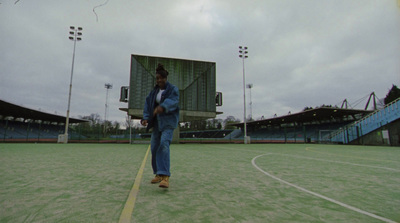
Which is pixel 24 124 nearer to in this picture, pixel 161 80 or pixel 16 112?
pixel 16 112

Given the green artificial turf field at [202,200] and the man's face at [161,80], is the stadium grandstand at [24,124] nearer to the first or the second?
the green artificial turf field at [202,200]

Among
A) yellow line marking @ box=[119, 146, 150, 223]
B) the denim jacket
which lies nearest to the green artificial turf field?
yellow line marking @ box=[119, 146, 150, 223]

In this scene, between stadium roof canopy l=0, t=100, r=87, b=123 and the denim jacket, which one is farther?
stadium roof canopy l=0, t=100, r=87, b=123

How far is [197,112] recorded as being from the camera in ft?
76.6

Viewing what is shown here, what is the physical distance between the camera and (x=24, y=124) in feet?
121

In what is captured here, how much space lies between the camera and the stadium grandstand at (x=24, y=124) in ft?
88.3

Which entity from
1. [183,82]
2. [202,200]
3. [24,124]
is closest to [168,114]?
[202,200]

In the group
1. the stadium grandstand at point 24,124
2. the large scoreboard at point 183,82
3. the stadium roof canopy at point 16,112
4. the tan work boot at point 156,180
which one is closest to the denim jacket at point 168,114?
the tan work boot at point 156,180

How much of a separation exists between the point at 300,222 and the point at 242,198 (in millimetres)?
800

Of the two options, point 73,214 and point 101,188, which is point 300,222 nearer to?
point 73,214

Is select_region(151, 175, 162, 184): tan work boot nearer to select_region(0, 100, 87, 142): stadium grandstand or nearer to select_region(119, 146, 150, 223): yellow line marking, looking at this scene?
select_region(119, 146, 150, 223): yellow line marking

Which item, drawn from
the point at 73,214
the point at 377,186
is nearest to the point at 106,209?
the point at 73,214

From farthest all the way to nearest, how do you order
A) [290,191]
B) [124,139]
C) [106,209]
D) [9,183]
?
[124,139]
[9,183]
[290,191]
[106,209]

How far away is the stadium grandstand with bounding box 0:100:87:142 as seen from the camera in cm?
2692
